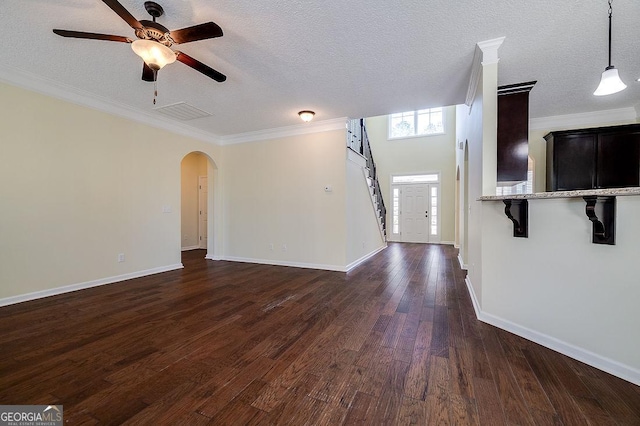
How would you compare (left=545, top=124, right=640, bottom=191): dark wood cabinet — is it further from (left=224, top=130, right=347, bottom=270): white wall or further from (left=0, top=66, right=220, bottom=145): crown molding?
(left=0, top=66, right=220, bottom=145): crown molding

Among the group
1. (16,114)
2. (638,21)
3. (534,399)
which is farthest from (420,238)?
(16,114)

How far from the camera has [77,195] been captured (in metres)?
3.51

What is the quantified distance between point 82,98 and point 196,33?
2.78 meters

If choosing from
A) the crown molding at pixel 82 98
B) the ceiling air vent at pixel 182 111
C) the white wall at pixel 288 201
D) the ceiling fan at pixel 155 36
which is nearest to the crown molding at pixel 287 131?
the white wall at pixel 288 201

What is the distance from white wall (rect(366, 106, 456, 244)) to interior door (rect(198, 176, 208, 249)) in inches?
226

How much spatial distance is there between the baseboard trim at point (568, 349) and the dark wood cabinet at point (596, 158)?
2.95m

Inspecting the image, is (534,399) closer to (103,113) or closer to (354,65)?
(354,65)

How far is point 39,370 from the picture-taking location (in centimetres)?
174

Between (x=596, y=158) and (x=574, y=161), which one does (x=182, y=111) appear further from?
(x=596, y=158)

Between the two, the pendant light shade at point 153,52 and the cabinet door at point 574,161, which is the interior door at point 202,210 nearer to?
the pendant light shade at point 153,52

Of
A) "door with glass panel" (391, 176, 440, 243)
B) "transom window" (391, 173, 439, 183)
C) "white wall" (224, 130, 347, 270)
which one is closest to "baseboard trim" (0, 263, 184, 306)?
"white wall" (224, 130, 347, 270)

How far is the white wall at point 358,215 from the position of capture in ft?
15.8

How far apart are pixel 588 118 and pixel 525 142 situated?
2.96 meters

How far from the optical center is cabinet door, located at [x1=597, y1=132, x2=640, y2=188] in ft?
12.0
